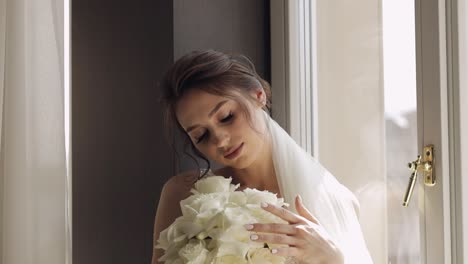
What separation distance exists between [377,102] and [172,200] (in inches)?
23.1

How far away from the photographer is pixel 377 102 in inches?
68.4

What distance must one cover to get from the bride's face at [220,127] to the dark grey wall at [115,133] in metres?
0.37

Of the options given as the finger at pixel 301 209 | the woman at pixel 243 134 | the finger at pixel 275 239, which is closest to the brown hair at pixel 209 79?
the woman at pixel 243 134

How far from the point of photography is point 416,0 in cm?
151

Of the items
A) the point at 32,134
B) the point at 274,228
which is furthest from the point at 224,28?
the point at 274,228

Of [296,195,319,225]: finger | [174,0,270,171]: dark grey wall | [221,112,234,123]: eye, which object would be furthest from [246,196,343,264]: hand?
[174,0,270,171]: dark grey wall

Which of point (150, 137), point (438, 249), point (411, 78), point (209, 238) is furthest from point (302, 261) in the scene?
point (150, 137)

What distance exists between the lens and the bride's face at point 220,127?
1.65 m

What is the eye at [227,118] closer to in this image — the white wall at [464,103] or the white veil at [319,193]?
the white veil at [319,193]

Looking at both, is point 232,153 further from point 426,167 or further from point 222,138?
point 426,167

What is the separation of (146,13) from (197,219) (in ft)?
3.32

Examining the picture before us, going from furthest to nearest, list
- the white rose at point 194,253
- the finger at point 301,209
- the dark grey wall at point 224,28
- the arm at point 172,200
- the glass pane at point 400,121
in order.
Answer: the dark grey wall at point 224,28, the arm at point 172,200, the glass pane at point 400,121, the finger at point 301,209, the white rose at point 194,253

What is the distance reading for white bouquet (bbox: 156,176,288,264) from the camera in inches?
45.7

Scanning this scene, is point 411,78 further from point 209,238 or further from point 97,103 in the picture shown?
point 97,103
